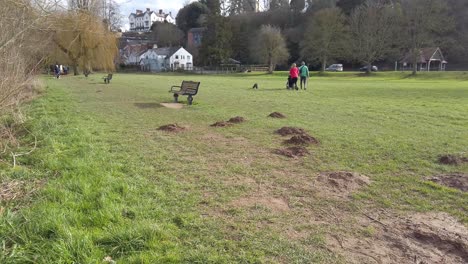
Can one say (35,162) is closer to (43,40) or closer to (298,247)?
(298,247)

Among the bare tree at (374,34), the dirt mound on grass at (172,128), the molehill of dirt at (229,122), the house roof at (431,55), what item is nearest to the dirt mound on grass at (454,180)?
A: the molehill of dirt at (229,122)

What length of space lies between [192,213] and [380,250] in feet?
6.79

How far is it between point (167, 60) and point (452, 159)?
93.2 m

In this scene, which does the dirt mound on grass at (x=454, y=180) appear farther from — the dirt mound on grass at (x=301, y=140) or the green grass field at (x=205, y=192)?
the dirt mound on grass at (x=301, y=140)

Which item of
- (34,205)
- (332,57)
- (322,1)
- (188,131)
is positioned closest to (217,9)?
(322,1)

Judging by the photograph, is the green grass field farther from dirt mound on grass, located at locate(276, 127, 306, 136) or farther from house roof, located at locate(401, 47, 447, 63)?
house roof, located at locate(401, 47, 447, 63)

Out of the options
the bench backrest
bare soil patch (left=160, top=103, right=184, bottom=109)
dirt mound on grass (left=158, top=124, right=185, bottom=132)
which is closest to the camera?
dirt mound on grass (left=158, top=124, right=185, bottom=132)

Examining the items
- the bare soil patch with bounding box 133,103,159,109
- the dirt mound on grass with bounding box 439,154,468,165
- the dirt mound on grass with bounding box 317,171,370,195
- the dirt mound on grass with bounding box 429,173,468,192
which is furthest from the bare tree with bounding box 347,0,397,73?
the dirt mound on grass with bounding box 317,171,370,195

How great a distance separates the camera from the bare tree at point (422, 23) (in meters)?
51.5

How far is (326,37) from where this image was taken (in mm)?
62344

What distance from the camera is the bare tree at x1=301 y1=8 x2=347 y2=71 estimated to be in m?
62.7

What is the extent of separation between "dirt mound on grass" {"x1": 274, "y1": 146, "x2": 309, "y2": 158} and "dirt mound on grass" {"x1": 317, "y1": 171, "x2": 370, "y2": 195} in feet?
3.84

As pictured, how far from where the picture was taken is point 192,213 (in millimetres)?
4223

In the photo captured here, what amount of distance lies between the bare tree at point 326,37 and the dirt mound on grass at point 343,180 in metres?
60.2
